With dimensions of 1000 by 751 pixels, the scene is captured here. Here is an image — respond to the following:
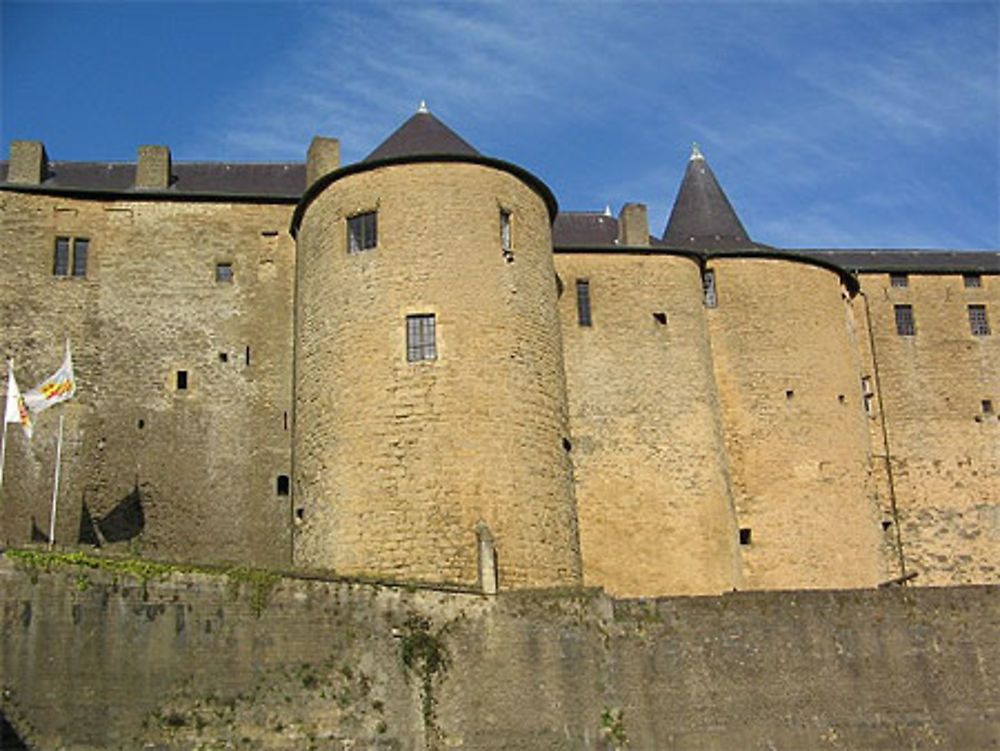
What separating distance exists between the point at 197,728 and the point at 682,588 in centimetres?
1094

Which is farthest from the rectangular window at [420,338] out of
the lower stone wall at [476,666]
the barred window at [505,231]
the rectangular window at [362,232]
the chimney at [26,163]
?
the chimney at [26,163]

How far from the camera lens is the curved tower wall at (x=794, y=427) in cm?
2536

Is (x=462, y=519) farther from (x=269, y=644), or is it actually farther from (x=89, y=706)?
(x=89, y=706)

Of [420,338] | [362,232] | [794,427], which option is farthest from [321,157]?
[794,427]

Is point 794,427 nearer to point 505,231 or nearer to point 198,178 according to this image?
point 505,231

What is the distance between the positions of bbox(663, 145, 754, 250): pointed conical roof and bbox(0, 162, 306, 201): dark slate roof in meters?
8.52

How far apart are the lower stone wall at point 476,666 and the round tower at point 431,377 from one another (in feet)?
5.81

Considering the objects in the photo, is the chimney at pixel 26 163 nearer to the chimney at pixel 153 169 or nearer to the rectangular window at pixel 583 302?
the chimney at pixel 153 169

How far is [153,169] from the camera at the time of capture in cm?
2566

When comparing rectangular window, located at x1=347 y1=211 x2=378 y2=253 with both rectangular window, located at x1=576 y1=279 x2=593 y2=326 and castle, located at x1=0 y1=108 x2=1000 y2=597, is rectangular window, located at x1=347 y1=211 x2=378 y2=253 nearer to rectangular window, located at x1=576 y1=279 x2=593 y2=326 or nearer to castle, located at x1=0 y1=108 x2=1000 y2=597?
castle, located at x1=0 y1=108 x2=1000 y2=597

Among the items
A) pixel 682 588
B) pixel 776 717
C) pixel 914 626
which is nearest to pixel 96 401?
pixel 682 588

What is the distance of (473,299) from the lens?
69.2 ft

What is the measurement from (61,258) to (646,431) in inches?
468

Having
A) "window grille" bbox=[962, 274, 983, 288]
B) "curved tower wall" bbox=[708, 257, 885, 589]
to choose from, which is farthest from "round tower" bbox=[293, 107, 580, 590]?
"window grille" bbox=[962, 274, 983, 288]
